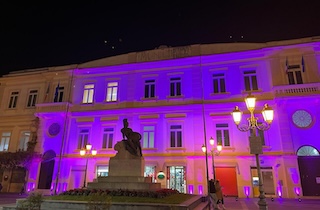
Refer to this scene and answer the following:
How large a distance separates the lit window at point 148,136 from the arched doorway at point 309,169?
13.2 metres

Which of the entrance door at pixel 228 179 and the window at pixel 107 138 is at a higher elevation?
the window at pixel 107 138

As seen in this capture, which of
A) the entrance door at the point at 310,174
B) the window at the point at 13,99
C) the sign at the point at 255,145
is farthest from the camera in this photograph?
the window at the point at 13,99

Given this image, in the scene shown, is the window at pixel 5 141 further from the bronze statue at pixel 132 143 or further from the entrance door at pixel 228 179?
the entrance door at pixel 228 179

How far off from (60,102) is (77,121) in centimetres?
297

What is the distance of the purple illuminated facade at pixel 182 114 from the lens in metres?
20.0

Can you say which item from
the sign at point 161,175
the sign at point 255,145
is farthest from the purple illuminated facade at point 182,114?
the sign at point 255,145

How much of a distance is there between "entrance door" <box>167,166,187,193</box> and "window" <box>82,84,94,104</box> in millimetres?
11926

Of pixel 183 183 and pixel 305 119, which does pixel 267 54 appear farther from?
pixel 183 183

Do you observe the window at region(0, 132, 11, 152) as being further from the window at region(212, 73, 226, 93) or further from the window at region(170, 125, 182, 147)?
the window at region(212, 73, 226, 93)

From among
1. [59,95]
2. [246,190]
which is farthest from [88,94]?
[246,190]

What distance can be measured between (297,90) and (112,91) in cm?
1844

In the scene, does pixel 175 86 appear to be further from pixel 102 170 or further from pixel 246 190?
pixel 246 190

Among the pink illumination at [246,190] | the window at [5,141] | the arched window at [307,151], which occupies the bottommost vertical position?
the pink illumination at [246,190]

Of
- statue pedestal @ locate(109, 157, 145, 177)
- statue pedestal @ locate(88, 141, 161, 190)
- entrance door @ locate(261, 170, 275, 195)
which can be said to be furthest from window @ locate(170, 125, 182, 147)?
statue pedestal @ locate(109, 157, 145, 177)
